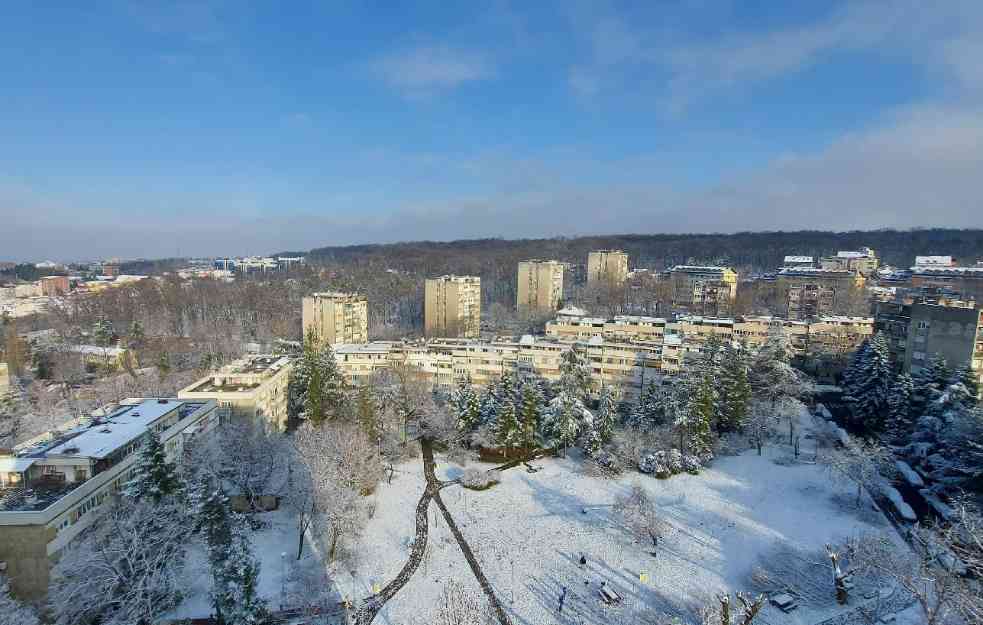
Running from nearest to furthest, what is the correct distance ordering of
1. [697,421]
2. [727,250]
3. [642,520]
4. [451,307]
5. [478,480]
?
[642,520] → [478,480] → [697,421] → [451,307] → [727,250]

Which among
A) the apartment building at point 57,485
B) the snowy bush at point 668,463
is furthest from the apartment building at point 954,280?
the apartment building at point 57,485

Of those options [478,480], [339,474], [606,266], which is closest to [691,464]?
[478,480]

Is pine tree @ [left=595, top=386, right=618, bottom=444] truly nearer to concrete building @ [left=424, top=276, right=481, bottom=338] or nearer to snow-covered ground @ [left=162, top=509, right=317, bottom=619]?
snow-covered ground @ [left=162, top=509, right=317, bottom=619]

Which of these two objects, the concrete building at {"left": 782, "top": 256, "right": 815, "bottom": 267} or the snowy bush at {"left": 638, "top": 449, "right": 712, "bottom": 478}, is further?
the concrete building at {"left": 782, "top": 256, "right": 815, "bottom": 267}

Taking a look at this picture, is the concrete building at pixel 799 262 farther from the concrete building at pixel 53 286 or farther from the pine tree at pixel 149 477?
the concrete building at pixel 53 286

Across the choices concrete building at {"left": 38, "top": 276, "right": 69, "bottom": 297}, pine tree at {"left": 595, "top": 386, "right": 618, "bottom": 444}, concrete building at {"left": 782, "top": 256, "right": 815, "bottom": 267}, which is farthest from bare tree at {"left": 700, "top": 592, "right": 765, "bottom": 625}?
concrete building at {"left": 38, "top": 276, "right": 69, "bottom": 297}

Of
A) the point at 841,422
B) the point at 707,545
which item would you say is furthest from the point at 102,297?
the point at 841,422

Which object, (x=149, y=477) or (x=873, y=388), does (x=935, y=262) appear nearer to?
(x=873, y=388)
